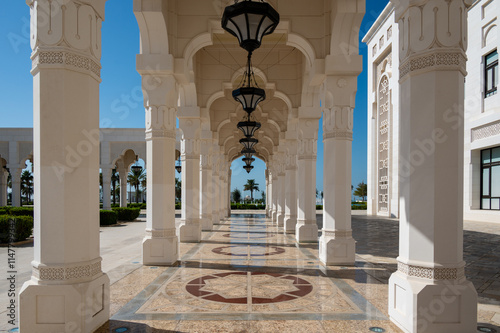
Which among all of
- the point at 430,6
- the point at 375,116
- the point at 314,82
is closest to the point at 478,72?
the point at 375,116

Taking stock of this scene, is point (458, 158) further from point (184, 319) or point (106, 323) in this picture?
point (106, 323)

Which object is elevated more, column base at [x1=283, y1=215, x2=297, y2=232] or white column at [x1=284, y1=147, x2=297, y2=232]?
white column at [x1=284, y1=147, x2=297, y2=232]

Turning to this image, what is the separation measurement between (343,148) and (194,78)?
5.53 meters

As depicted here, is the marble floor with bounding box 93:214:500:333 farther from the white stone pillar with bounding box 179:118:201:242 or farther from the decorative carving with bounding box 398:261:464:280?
the white stone pillar with bounding box 179:118:201:242

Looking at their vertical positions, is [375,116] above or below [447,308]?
above

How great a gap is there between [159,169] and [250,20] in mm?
4006

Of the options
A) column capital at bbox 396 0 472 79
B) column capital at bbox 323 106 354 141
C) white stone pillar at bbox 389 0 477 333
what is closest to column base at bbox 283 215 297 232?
column capital at bbox 323 106 354 141

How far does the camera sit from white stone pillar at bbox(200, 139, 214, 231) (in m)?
14.5

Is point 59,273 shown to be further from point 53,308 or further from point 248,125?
point 248,125

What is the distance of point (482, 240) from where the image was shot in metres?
11.4

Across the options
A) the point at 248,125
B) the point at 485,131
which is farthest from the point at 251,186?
the point at 248,125

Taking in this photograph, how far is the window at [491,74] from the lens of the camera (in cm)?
1862

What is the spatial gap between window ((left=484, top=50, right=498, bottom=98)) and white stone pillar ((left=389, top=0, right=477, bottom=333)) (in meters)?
18.3

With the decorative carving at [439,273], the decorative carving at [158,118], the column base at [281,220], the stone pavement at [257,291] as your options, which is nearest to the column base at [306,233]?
the stone pavement at [257,291]
